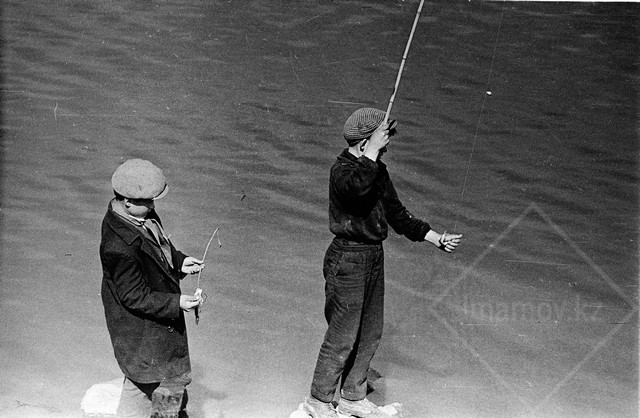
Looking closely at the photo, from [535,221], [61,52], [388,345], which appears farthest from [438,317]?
[61,52]

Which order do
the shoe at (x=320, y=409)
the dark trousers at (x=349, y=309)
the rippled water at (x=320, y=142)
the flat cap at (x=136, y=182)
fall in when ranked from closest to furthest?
1. the flat cap at (x=136, y=182)
2. the dark trousers at (x=349, y=309)
3. the shoe at (x=320, y=409)
4. the rippled water at (x=320, y=142)

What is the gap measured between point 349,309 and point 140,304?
95 centimetres

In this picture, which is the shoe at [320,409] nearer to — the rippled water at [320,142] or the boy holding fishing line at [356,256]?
the boy holding fishing line at [356,256]

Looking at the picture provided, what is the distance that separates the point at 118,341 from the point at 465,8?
3294 mm

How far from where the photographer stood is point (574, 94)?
5848 millimetres

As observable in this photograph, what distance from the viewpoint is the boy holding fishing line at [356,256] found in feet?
12.9

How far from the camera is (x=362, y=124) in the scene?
12.9 ft

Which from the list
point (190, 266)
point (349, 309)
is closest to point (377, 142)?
point (349, 309)

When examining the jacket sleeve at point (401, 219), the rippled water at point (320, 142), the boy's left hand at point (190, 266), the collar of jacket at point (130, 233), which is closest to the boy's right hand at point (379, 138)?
the jacket sleeve at point (401, 219)

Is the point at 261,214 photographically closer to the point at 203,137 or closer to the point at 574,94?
the point at 203,137

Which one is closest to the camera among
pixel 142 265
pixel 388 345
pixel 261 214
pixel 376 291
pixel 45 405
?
pixel 142 265

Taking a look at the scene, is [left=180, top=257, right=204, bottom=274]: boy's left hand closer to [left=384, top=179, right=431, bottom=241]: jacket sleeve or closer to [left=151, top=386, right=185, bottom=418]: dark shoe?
[left=151, top=386, right=185, bottom=418]: dark shoe

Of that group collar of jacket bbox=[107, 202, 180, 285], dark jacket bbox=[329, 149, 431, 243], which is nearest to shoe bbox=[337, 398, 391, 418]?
dark jacket bbox=[329, 149, 431, 243]

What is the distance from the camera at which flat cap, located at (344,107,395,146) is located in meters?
3.94
